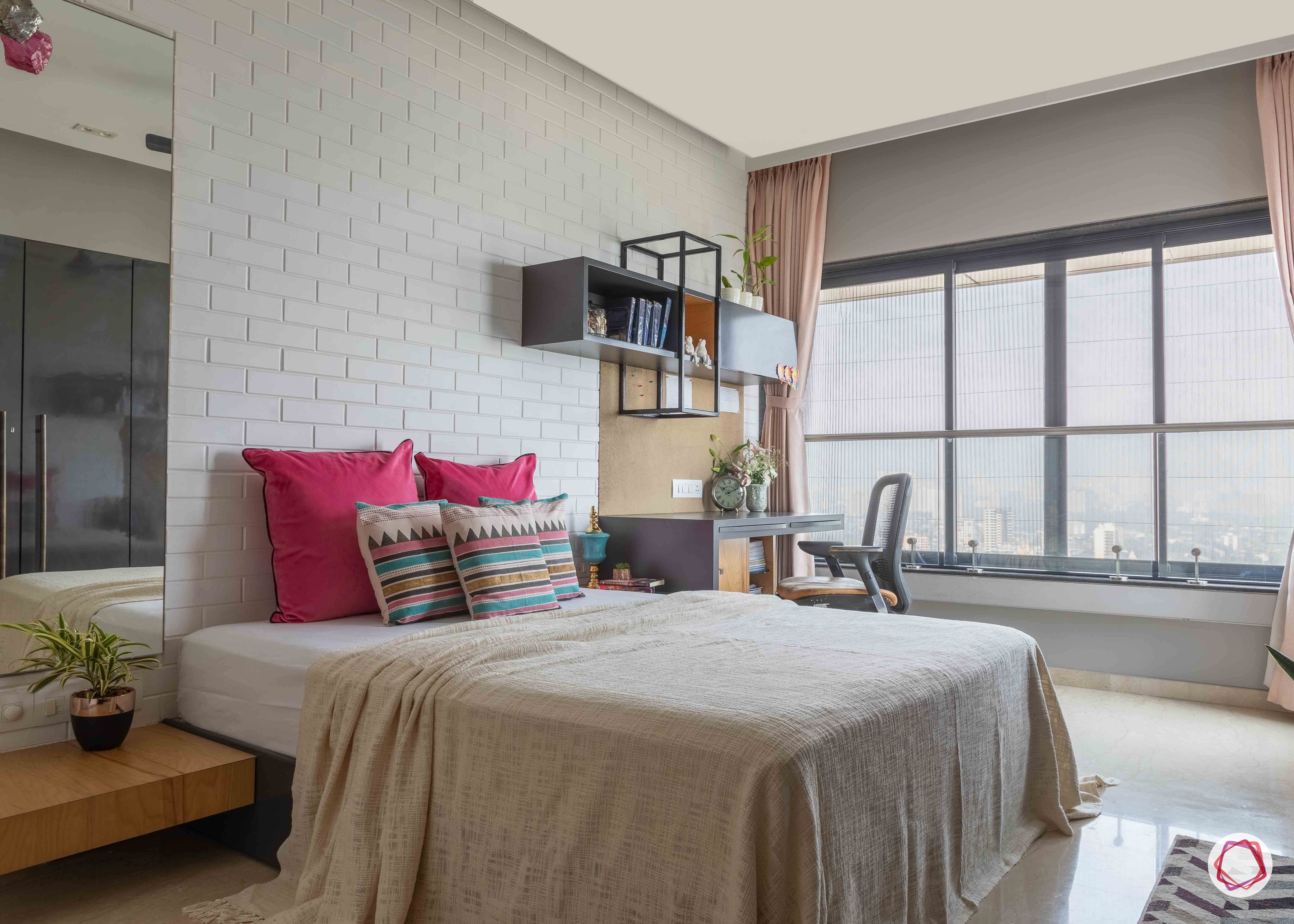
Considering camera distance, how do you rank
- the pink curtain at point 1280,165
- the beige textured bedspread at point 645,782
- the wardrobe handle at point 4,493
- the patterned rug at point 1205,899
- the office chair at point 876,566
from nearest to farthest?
the beige textured bedspread at point 645,782
the patterned rug at point 1205,899
the wardrobe handle at point 4,493
the office chair at point 876,566
the pink curtain at point 1280,165

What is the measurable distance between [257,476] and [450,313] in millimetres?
1027

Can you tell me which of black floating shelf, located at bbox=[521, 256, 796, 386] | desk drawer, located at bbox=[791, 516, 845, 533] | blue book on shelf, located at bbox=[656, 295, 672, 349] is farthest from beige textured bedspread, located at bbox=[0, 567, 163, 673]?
desk drawer, located at bbox=[791, 516, 845, 533]

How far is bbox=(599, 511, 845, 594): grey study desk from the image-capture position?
3816 mm

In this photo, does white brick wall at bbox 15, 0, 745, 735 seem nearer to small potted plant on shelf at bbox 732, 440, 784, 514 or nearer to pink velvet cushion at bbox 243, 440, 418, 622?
pink velvet cushion at bbox 243, 440, 418, 622

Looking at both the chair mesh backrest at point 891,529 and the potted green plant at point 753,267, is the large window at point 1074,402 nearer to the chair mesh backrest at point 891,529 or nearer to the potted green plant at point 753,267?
the potted green plant at point 753,267

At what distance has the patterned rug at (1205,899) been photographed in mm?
2033

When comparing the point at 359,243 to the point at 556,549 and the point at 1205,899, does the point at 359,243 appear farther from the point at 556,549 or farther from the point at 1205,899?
the point at 1205,899

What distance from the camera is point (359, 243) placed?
10.2 ft

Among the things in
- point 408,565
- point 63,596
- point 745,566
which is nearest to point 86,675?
point 63,596

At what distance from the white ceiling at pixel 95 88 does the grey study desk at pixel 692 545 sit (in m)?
2.32

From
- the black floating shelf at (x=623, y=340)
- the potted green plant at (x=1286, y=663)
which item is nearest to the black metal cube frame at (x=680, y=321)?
the black floating shelf at (x=623, y=340)

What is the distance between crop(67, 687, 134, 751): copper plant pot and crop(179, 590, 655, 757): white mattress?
0.20 meters

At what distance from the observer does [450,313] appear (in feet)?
11.3

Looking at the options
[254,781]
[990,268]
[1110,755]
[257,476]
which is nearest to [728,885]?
Answer: [254,781]
